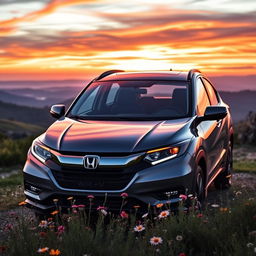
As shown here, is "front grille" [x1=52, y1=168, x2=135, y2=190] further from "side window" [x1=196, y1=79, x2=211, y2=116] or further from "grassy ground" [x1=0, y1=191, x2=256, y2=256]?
"side window" [x1=196, y1=79, x2=211, y2=116]

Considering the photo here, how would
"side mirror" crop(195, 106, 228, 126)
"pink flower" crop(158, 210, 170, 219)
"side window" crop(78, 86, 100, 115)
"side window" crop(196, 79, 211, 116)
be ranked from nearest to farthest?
"pink flower" crop(158, 210, 170, 219) < "side mirror" crop(195, 106, 228, 126) < "side window" crop(196, 79, 211, 116) < "side window" crop(78, 86, 100, 115)

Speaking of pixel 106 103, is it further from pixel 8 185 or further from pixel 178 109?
pixel 8 185

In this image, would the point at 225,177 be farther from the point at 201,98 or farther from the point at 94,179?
the point at 94,179

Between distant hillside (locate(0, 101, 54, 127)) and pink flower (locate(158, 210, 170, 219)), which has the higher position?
pink flower (locate(158, 210, 170, 219))

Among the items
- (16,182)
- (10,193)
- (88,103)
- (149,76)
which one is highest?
(149,76)

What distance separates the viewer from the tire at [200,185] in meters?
6.26

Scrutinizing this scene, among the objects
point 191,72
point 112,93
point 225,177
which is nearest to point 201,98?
point 191,72

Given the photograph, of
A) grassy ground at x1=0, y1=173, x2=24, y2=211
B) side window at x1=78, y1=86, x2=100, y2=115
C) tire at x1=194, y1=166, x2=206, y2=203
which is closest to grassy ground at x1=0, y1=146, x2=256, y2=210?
grassy ground at x1=0, y1=173, x2=24, y2=211

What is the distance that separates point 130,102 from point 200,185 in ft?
5.56

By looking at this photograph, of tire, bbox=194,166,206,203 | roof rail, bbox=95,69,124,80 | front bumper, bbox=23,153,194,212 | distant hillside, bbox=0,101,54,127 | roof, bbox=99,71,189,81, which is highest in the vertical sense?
roof, bbox=99,71,189,81

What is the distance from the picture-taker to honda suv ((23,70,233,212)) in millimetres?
5738

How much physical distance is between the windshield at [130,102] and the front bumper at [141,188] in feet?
3.92

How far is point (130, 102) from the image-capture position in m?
7.60

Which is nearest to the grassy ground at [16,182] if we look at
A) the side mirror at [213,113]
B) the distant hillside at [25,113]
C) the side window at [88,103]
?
the side window at [88,103]
